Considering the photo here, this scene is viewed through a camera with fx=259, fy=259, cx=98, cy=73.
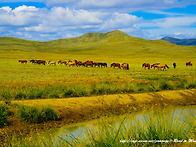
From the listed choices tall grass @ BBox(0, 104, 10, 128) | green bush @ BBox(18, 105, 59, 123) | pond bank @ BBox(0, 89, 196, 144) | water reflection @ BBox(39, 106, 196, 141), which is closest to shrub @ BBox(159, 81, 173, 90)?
pond bank @ BBox(0, 89, 196, 144)

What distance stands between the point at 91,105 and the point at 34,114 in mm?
3929

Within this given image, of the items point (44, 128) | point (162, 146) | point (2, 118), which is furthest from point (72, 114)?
point (162, 146)

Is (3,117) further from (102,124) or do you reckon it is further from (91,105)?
(102,124)

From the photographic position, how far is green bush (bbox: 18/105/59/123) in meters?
11.9

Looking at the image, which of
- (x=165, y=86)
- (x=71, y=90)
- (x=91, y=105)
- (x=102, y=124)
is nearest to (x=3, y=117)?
(x=91, y=105)

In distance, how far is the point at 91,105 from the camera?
1491 centimetres

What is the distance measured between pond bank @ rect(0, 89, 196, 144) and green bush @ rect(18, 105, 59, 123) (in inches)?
11.0

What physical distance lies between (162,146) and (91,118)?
799 cm

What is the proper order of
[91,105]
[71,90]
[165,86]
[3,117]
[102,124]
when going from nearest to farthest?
[102,124] < [3,117] < [91,105] < [71,90] < [165,86]

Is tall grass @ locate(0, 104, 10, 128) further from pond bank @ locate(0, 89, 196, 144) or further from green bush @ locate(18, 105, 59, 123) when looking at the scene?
green bush @ locate(18, 105, 59, 123)

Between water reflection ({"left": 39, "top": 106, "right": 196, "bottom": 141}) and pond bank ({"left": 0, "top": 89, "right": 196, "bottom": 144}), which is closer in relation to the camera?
water reflection ({"left": 39, "top": 106, "right": 196, "bottom": 141})

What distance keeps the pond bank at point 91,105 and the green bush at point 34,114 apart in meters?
0.28

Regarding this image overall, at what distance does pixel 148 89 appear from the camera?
776 inches

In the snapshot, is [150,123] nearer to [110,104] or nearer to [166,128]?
[166,128]
